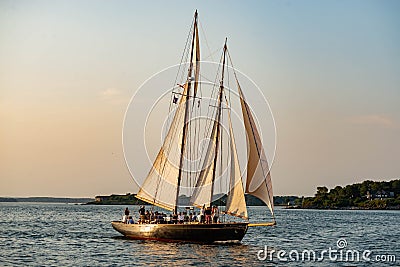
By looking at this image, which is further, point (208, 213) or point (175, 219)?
point (175, 219)

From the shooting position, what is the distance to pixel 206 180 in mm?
53750

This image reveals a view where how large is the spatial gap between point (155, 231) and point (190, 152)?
23.2 feet

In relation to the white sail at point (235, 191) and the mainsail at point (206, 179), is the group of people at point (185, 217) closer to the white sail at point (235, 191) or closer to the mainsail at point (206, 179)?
the mainsail at point (206, 179)

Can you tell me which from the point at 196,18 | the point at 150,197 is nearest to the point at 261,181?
the point at 150,197

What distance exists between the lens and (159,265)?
4303 centimetres

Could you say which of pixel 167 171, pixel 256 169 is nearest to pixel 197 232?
pixel 256 169

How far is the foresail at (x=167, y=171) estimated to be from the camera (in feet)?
186

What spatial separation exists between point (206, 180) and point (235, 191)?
2629 mm

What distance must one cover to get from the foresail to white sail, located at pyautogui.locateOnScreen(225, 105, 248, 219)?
5320 mm

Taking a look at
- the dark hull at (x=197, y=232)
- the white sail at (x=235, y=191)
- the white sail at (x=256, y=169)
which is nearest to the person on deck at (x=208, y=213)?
the dark hull at (x=197, y=232)

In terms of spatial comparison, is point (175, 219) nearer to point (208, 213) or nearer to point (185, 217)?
point (185, 217)

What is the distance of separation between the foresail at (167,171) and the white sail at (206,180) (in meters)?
2.79

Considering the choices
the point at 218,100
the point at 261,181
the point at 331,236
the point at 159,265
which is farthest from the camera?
the point at 331,236

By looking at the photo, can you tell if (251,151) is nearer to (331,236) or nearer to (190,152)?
(190,152)
